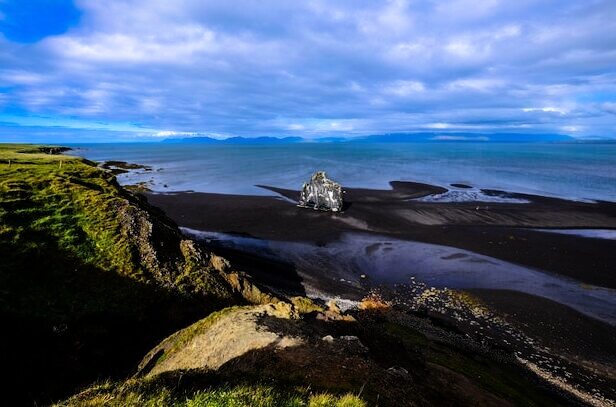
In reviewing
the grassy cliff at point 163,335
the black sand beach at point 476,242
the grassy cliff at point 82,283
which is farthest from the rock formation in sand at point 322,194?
the grassy cliff at point 82,283

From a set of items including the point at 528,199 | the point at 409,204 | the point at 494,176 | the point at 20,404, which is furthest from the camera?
the point at 494,176

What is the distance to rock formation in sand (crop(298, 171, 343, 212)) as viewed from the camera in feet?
201

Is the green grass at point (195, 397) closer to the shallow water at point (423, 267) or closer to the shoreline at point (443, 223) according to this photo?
the shallow water at point (423, 267)

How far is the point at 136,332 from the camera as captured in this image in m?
15.8

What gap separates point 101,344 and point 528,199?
7969 cm

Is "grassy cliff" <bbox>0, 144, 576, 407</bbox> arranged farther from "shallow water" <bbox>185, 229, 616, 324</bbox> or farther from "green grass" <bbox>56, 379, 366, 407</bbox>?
"shallow water" <bbox>185, 229, 616, 324</bbox>

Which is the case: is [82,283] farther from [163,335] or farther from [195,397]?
[195,397]

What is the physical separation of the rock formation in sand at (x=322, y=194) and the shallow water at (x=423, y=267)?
44.4 ft

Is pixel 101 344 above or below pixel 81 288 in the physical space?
below

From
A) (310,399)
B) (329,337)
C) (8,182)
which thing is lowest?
(329,337)

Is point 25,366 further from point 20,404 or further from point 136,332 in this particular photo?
point 136,332

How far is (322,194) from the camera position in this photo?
204ft

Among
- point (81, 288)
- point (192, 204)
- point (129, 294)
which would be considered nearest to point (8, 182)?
point (81, 288)

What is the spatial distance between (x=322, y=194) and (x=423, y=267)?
1080 inches
